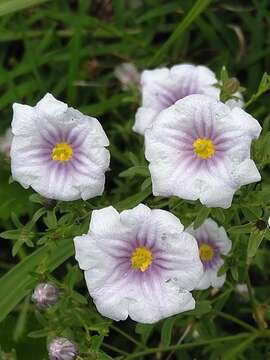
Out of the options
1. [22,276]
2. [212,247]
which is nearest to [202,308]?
[212,247]

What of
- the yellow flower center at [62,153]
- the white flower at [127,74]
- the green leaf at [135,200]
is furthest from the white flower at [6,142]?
the yellow flower center at [62,153]

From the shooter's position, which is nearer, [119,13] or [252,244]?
[252,244]

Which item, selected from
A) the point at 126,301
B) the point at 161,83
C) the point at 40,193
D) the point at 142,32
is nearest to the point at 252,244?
the point at 126,301

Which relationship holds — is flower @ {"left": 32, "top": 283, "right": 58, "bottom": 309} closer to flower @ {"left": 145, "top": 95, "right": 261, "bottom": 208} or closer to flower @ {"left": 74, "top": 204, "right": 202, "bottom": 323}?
flower @ {"left": 74, "top": 204, "right": 202, "bottom": 323}

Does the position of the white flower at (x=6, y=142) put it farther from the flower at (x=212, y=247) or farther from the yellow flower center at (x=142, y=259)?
the yellow flower center at (x=142, y=259)

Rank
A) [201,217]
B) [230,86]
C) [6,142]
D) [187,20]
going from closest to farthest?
[201,217] < [230,86] < [187,20] < [6,142]

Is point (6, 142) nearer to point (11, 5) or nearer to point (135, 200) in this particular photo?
point (11, 5)

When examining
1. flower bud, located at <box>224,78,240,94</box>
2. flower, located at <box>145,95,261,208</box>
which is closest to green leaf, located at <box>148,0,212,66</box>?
flower bud, located at <box>224,78,240,94</box>

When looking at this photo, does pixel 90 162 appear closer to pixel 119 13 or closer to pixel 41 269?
pixel 41 269
